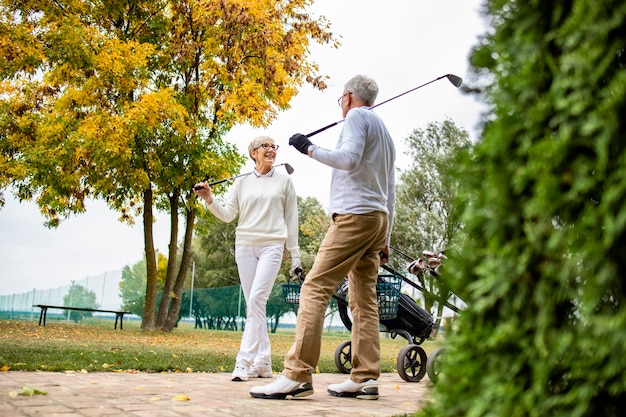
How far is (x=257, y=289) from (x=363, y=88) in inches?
85.7

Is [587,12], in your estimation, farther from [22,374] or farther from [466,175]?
[22,374]

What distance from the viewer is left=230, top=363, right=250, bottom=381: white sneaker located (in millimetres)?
5438

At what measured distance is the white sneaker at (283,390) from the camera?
4.25 m

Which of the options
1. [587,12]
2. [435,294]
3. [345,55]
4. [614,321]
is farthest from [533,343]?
[345,55]

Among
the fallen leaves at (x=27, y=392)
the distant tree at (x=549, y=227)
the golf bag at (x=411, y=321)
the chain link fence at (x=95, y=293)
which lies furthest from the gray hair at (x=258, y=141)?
the chain link fence at (x=95, y=293)

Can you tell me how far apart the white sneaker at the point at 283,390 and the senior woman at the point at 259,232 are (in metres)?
1.31

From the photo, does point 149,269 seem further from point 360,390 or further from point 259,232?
point 360,390

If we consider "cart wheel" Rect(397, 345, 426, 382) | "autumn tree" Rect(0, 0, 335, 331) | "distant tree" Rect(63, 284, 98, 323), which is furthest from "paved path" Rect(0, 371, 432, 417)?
"distant tree" Rect(63, 284, 98, 323)

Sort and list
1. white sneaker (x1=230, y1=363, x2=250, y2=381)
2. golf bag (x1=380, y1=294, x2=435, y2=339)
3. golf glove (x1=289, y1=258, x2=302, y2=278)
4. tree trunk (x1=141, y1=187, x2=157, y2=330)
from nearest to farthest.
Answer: white sneaker (x1=230, y1=363, x2=250, y2=381) < golf glove (x1=289, y1=258, x2=302, y2=278) < golf bag (x1=380, y1=294, x2=435, y2=339) < tree trunk (x1=141, y1=187, x2=157, y2=330)

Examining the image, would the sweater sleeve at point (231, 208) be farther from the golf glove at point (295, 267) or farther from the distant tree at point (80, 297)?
the distant tree at point (80, 297)

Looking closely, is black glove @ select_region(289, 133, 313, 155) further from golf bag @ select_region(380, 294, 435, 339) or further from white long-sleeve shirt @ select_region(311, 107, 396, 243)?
golf bag @ select_region(380, 294, 435, 339)

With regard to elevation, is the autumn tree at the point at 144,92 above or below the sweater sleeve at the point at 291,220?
above

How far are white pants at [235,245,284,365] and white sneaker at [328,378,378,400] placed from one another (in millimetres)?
1246

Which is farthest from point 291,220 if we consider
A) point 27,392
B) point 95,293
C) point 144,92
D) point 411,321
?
point 95,293
